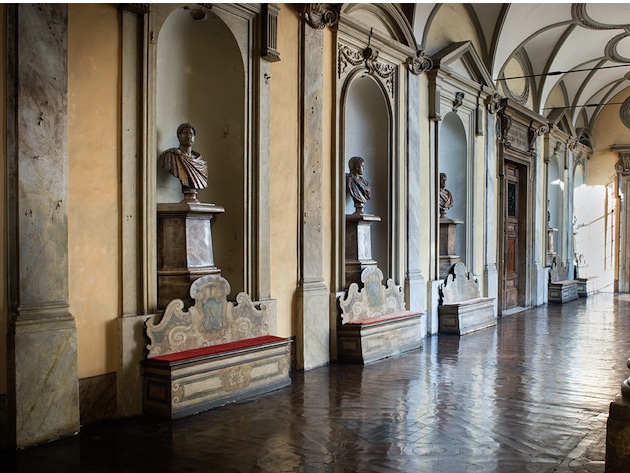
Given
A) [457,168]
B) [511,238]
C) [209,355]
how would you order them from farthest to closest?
[511,238] < [457,168] < [209,355]

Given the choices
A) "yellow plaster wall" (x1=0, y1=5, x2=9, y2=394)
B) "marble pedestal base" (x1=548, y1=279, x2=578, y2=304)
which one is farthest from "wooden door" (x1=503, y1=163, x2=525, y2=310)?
"yellow plaster wall" (x1=0, y1=5, x2=9, y2=394)

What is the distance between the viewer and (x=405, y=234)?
9438 millimetres

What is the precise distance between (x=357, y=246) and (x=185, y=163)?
3.04m

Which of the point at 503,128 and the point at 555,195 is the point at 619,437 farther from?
the point at 555,195

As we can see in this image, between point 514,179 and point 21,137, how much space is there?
11913 mm

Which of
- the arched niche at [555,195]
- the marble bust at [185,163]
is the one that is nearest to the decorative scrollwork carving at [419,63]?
the marble bust at [185,163]

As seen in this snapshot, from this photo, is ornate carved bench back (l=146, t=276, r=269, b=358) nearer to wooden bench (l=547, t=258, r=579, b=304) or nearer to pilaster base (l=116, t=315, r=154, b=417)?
pilaster base (l=116, t=315, r=154, b=417)

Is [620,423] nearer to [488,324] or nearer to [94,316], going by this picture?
[94,316]

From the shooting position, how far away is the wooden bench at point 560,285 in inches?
610

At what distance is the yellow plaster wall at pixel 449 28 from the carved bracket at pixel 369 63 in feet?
4.90

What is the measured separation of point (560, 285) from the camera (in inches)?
611

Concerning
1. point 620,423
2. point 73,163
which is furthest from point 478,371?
point 73,163

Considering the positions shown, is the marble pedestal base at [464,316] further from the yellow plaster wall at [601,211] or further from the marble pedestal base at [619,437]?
the yellow plaster wall at [601,211]

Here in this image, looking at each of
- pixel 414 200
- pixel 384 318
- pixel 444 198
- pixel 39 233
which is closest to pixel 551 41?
pixel 444 198
